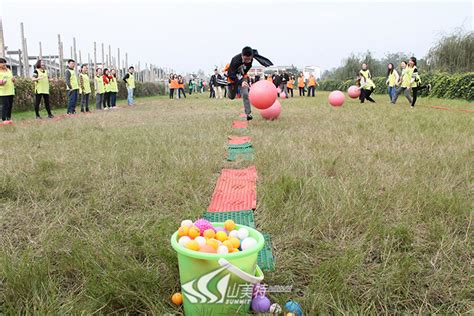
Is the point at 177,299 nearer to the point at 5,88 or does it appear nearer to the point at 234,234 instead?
the point at 234,234

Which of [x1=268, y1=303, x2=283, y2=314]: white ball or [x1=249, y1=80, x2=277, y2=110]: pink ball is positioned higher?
[x1=249, y1=80, x2=277, y2=110]: pink ball

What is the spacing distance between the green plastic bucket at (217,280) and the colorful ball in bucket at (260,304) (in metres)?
0.04

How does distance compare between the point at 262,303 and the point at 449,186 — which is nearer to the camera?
the point at 262,303

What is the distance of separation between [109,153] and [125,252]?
104 inches

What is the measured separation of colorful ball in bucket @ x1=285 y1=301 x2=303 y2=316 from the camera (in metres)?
1.53

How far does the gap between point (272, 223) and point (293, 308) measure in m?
0.92

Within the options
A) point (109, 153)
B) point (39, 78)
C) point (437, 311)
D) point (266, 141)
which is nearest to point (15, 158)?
point (109, 153)

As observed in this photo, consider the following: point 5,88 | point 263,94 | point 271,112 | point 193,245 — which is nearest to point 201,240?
point 193,245

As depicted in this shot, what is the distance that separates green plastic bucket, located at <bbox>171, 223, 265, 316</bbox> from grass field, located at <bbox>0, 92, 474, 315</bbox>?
0.60ft

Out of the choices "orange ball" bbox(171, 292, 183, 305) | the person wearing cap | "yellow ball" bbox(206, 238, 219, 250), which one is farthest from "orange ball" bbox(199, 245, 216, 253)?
the person wearing cap

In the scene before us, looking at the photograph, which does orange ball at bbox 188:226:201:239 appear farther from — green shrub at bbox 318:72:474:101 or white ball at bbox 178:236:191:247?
green shrub at bbox 318:72:474:101

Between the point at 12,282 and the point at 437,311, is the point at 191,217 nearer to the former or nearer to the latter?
the point at 12,282

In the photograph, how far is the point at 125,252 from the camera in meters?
2.03

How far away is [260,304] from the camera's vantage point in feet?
5.12
